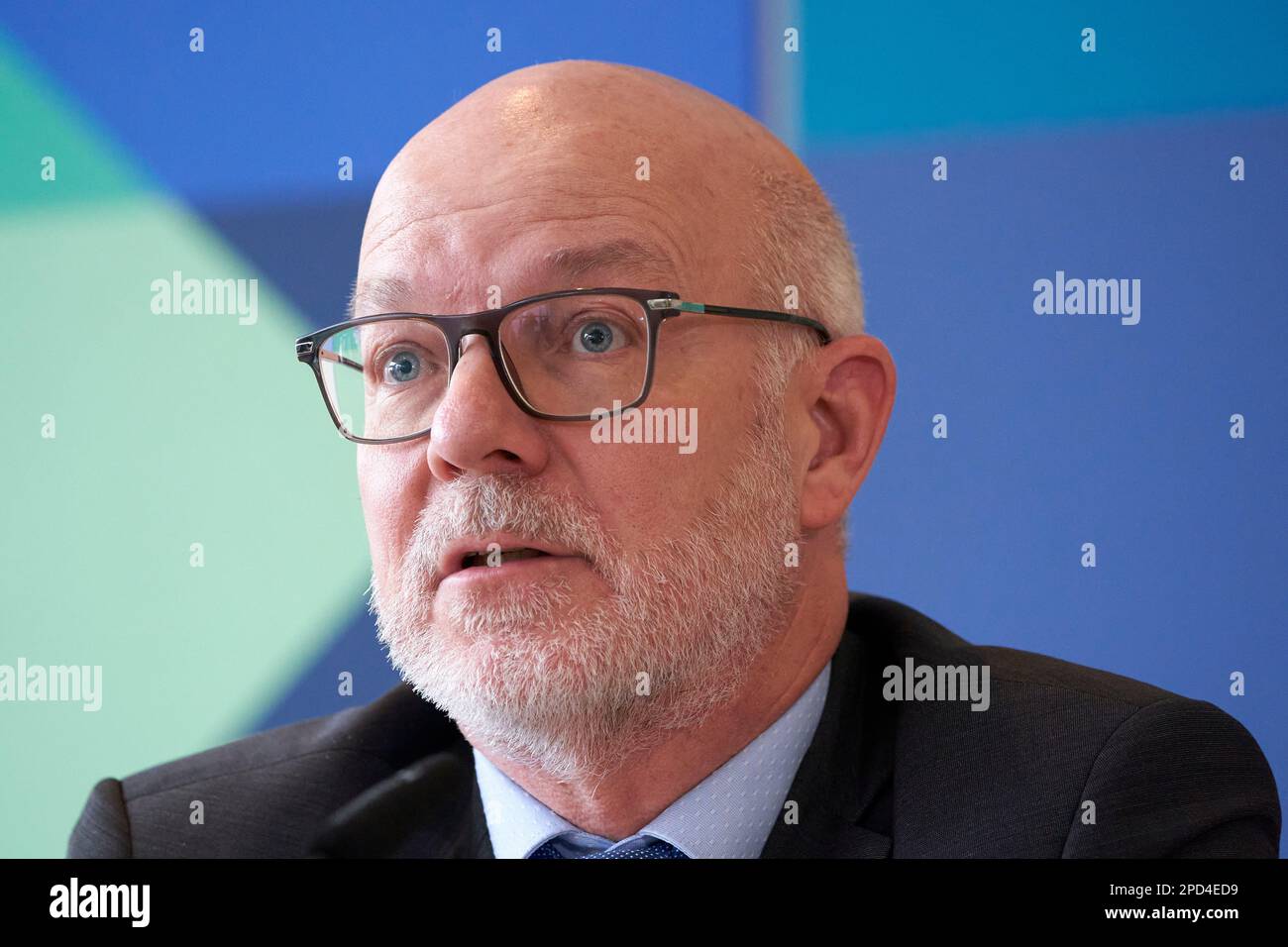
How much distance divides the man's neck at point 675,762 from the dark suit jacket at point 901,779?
0.09 metres

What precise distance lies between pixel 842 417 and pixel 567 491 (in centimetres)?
54

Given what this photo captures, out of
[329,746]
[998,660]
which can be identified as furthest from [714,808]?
[329,746]

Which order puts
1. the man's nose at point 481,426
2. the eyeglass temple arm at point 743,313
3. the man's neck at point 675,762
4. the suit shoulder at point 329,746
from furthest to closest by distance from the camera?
the suit shoulder at point 329,746 < the man's neck at point 675,762 < the eyeglass temple arm at point 743,313 < the man's nose at point 481,426

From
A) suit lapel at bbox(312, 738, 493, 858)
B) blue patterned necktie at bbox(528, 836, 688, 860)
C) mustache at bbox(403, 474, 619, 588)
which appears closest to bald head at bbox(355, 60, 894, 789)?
mustache at bbox(403, 474, 619, 588)

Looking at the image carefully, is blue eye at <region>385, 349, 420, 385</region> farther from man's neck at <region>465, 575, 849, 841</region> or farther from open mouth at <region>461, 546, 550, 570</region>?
man's neck at <region>465, 575, 849, 841</region>

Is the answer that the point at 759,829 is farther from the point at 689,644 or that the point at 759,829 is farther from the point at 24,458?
the point at 24,458

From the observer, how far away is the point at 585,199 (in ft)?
6.06

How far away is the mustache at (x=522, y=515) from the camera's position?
1736 mm

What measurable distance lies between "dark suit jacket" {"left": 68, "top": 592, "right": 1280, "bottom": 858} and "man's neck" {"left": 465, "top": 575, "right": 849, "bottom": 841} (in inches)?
3.7

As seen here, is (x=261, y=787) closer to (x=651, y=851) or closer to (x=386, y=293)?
(x=651, y=851)

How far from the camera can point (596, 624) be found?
1.77m

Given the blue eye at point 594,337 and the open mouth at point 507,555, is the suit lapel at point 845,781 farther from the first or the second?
the blue eye at point 594,337

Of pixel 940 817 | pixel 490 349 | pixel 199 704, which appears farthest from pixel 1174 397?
pixel 199 704

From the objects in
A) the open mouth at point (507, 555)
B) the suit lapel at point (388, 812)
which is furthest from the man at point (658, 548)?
the suit lapel at point (388, 812)
